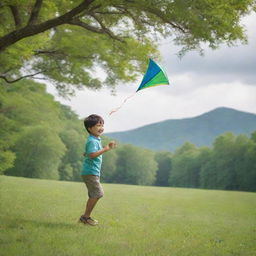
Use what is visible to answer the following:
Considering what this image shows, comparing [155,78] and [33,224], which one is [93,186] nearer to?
[33,224]

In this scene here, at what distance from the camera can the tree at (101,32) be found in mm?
8359

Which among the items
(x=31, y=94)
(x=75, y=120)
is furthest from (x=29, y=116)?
(x=75, y=120)

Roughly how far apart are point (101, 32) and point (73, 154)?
52934mm

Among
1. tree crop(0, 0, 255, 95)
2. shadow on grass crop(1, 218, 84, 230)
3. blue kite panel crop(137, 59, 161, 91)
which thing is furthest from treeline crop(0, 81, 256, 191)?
blue kite panel crop(137, 59, 161, 91)

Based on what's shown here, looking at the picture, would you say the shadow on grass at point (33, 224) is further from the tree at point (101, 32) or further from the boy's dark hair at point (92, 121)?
the tree at point (101, 32)

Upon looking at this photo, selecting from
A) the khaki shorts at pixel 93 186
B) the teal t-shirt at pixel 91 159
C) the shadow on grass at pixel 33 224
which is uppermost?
the teal t-shirt at pixel 91 159

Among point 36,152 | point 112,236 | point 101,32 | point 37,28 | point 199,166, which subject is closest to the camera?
point 112,236

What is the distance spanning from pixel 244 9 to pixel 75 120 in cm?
6667

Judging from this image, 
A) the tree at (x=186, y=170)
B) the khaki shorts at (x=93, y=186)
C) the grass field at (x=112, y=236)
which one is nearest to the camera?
the grass field at (x=112, y=236)

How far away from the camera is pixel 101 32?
11523 mm

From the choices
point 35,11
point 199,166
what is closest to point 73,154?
point 199,166

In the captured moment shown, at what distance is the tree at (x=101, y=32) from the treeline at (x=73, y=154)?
7136mm

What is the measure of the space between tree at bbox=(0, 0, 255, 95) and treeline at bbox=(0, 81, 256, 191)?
7136mm

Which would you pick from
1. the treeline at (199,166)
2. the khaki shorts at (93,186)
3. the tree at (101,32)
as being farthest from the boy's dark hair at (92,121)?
the treeline at (199,166)
